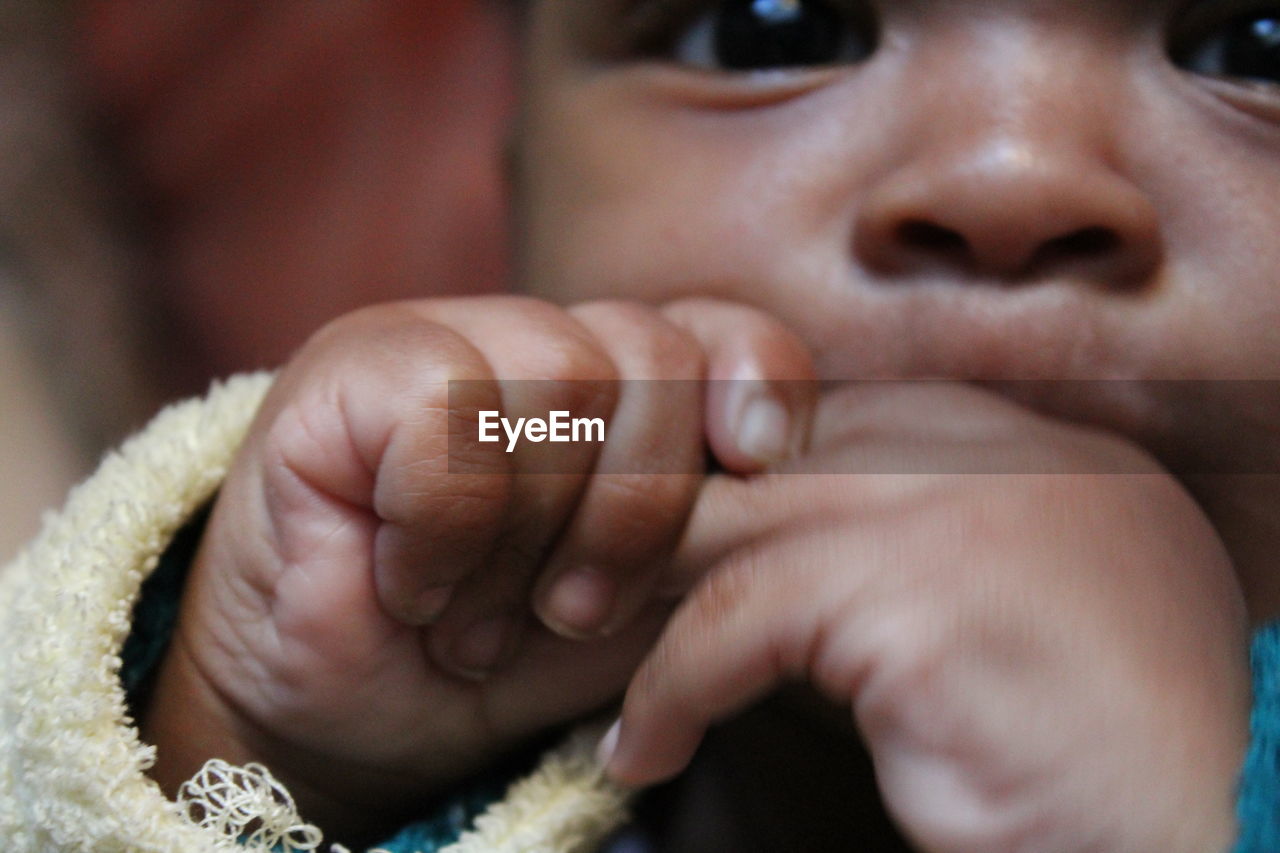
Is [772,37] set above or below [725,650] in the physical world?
above

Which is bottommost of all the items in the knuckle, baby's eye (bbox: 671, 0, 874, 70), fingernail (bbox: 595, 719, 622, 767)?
fingernail (bbox: 595, 719, 622, 767)

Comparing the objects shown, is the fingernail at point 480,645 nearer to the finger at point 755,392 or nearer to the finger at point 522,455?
the finger at point 522,455

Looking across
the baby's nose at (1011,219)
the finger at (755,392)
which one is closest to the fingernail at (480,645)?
the finger at (755,392)

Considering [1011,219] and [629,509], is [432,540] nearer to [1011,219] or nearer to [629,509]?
[629,509]

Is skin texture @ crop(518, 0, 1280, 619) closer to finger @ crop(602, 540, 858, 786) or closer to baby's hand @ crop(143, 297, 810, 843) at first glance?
baby's hand @ crop(143, 297, 810, 843)

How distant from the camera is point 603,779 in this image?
474mm


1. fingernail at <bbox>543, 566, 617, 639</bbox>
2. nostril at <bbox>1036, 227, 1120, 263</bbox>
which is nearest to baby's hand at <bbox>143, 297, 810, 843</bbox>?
fingernail at <bbox>543, 566, 617, 639</bbox>

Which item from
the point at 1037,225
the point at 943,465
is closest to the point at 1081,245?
the point at 1037,225

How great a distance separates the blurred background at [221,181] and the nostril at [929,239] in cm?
52

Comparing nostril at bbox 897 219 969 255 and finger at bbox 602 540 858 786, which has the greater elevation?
nostril at bbox 897 219 969 255

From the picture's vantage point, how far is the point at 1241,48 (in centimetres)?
53

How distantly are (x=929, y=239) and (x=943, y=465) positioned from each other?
5.1 inches

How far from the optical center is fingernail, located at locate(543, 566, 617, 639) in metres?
0.42

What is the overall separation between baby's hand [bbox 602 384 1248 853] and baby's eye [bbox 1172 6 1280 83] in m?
0.24
